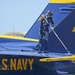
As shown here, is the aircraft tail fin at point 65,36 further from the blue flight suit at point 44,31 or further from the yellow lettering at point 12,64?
the yellow lettering at point 12,64

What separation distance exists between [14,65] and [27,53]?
0.48 m

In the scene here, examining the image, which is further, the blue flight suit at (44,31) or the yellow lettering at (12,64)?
the blue flight suit at (44,31)

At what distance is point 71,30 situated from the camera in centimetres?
770

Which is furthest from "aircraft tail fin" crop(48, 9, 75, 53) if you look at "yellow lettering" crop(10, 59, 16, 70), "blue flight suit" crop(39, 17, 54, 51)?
"yellow lettering" crop(10, 59, 16, 70)

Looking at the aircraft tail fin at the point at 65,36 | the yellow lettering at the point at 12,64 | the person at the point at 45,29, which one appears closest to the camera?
the yellow lettering at the point at 12,64

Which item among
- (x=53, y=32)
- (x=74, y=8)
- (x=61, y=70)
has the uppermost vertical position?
(x=74, y=8)

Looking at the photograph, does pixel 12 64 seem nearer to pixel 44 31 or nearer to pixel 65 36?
pixel 44 31

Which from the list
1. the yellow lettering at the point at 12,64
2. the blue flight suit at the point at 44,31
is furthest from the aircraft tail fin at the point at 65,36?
the yellow lettering at the point at 12,64

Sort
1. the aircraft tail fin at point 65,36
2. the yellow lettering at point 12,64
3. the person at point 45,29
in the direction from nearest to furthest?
the yellow lettering at point 12,64
the person at point 45,29
the aircraft tail fin at point 65,36

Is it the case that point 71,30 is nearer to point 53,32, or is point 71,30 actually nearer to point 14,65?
point 53,32

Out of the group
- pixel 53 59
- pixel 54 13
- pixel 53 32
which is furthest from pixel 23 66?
pixel 54 13

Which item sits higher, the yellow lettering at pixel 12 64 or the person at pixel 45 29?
the person at pixel 45 29

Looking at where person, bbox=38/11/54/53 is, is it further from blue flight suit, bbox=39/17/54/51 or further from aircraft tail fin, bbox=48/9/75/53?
aircraft tail fin, bbox=48/9/75/53

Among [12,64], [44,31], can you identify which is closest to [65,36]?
[44,31]
